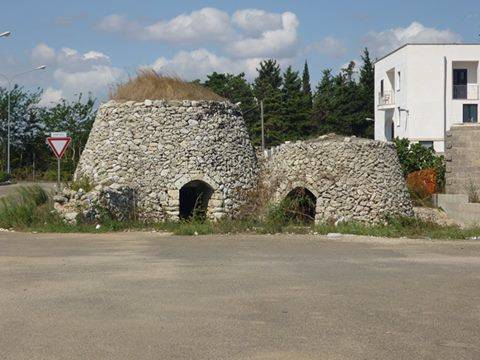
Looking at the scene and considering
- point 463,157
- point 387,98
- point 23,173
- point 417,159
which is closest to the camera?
point 463,157

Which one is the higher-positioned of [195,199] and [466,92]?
[466,92]

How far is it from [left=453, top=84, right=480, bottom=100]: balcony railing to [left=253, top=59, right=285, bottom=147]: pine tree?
16.7m

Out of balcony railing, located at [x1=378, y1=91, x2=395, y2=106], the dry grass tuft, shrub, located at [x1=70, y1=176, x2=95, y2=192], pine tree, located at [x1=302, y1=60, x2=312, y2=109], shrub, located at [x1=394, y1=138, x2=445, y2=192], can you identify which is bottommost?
shrub, located at [x1=70, y1=176, x2=95, y2=192]

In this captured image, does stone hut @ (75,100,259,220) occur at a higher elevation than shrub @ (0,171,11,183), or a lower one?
higher

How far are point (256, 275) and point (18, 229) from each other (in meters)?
10.8


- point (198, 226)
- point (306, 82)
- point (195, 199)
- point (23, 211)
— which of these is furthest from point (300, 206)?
point (306, 82)

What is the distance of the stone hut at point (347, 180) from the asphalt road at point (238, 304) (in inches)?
309

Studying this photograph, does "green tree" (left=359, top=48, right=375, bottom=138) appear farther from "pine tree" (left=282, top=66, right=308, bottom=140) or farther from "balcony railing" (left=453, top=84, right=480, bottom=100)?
"balcony railing" (left=453, top=84, right=480, bottom=100)

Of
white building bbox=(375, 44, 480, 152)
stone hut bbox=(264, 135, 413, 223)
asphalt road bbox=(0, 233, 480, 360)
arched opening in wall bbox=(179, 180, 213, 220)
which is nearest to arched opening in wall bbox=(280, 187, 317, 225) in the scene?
stone hut bbox=(264, 135, 413, 223)

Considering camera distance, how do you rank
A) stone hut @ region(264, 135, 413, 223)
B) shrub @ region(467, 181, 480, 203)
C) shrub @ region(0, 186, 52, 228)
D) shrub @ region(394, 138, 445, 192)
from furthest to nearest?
1. shrub @ region(394, 138, 445, 192)
2. shrub @ region(467, 181, 480, 203)
3. stone hut @ region(264, 135, 413, 223)
4. shrub @ region(0, 186, 52, 228)

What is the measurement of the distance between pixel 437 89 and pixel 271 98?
58.2ft

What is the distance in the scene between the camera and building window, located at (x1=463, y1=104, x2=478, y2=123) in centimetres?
5350

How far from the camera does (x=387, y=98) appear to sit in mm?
57812

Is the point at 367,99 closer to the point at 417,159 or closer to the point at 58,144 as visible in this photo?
the point at 417,159
